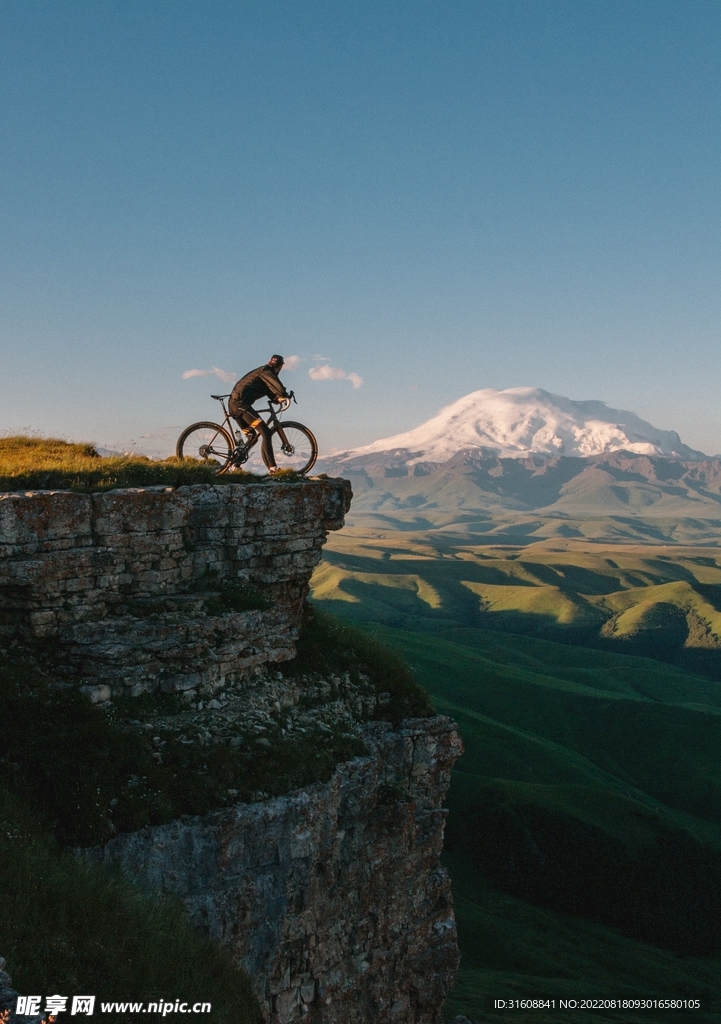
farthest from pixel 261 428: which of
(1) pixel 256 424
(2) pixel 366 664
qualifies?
(2) pixel 366 664

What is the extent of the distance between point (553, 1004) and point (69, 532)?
143ft

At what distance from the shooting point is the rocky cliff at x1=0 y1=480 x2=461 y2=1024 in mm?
15742

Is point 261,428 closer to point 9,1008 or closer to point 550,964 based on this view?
point 9,1008

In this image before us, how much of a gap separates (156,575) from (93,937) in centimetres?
828

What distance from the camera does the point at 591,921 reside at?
229 feet

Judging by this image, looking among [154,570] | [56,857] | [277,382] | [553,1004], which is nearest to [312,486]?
[277,382]

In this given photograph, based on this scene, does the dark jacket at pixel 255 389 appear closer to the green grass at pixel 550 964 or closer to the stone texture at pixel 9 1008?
the stone texture at pixel 9 1008

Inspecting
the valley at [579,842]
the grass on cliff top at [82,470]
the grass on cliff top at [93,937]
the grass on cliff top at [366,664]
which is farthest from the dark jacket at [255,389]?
the valley at [579,842]

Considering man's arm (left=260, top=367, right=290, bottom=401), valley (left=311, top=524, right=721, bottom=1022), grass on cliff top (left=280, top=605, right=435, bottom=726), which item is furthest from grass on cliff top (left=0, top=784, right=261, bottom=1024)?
valley (left=311, top=524, right=721, bottom=1022)

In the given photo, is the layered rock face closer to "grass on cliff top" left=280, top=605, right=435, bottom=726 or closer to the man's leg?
"grass on cliff top" left=280, top=605, right=435, bottom=726

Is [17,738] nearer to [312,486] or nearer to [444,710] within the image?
[312,486]

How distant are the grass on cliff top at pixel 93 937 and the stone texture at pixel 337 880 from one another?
1.30 m

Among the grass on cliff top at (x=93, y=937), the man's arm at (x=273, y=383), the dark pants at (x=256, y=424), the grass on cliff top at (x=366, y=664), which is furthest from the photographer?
the dark pants at (x=256, y=424)

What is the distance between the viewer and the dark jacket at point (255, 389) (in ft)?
74.5
